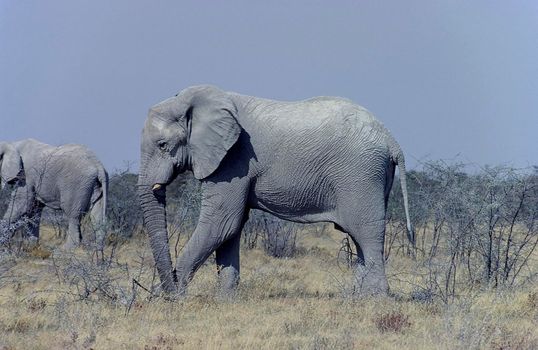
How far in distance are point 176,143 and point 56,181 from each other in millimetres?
7166

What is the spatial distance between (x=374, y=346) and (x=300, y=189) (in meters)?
2.91

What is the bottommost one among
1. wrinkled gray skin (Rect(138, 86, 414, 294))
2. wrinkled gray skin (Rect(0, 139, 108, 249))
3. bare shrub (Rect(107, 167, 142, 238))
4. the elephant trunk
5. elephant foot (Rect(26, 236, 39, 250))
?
bare shrub (Rect(107, 167, 142, 238))

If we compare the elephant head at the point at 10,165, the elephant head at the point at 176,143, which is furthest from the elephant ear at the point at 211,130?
the elephant head at the point at 10,165

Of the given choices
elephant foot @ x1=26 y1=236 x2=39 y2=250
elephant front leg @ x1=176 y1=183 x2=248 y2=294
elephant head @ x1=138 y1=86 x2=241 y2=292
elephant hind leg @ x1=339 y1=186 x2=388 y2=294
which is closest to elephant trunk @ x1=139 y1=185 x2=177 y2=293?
elephant head @ x1=138 y1=86 x2=241 y2=292

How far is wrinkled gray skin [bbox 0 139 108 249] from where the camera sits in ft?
51.4

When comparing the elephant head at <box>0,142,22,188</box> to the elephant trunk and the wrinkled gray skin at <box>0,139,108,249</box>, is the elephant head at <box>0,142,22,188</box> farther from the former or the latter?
the elephant trunk

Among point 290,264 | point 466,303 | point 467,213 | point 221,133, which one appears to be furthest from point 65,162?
point 466,303

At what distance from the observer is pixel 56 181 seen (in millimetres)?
15922

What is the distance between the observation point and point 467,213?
32.4 ft

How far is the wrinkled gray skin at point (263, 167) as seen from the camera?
9156mm

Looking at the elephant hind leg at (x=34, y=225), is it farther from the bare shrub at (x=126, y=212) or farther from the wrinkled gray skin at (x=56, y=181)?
the bare shrub at (x=126, y=212)

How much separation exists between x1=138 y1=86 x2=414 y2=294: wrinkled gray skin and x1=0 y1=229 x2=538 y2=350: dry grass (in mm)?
535

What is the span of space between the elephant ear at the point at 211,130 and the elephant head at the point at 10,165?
7632 mm

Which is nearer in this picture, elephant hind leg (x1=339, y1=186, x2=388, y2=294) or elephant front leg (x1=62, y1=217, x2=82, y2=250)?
elephant hind leg (x1=339, y1=186, x2=388, y2=294)
